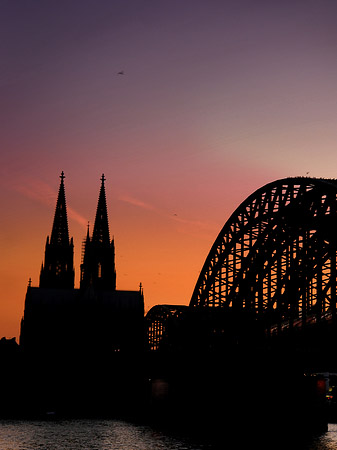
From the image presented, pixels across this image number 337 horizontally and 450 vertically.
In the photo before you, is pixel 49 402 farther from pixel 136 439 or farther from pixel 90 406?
pixel 136 439

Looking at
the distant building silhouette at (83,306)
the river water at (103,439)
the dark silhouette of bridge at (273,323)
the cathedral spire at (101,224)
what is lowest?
the river water at (103,439)

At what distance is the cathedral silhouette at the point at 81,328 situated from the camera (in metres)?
124

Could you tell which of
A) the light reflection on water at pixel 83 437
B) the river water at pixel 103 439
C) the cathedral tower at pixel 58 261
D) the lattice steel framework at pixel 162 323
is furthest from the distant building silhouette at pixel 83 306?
the river water at pixel 103 439

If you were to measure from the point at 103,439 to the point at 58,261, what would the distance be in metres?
115

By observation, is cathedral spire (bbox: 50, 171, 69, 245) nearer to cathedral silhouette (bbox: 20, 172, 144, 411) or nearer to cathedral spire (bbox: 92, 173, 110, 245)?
cathedral silhouette (bbox: 20, 172, 144, 411)

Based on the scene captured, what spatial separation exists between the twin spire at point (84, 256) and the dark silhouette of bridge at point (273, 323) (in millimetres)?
92167

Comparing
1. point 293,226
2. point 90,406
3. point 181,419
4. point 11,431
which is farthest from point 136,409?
point 293,226

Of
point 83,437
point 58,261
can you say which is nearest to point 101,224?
point 58,261

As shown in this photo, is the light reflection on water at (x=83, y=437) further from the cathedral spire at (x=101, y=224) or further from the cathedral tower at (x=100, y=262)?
the cathedral spire at (x=101, y=224)

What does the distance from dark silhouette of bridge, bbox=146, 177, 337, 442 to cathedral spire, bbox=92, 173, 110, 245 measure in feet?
310

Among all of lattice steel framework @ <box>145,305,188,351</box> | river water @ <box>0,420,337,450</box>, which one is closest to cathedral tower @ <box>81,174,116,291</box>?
lattice steel framework @ <box>145,305,188,351</box>

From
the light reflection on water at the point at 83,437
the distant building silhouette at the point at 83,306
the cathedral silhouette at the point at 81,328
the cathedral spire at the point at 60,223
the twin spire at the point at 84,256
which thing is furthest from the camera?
the cathedral spire at the point at 60,223

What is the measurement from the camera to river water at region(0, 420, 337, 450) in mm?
55728

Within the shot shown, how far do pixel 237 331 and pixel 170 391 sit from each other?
22.6 meters
